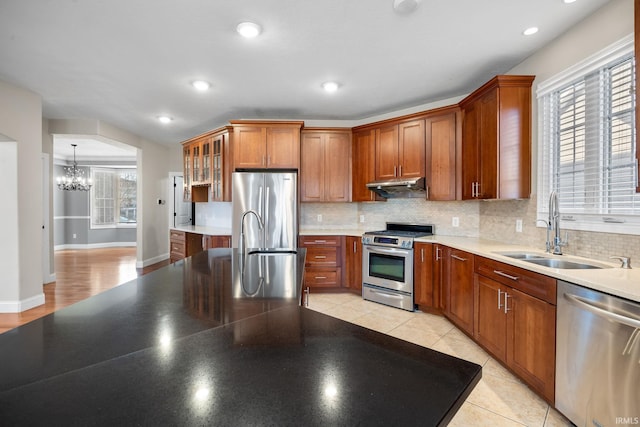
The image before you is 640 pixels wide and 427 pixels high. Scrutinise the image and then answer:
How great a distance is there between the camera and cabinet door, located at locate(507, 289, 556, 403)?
5.80 feet

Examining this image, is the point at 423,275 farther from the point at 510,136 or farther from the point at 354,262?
the point at 510,136

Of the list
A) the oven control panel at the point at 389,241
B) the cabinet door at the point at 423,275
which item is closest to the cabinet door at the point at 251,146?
the oven control panel at the point at 389,241

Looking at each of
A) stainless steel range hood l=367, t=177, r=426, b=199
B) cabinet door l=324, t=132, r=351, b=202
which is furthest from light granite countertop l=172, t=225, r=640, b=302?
cabinet door l=324, t=132, r=351, b=202

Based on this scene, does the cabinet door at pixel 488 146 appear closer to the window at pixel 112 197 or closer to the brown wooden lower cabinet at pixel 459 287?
the brown wooden lower cabinet at pixel 459 287

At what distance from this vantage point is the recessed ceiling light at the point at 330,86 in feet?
10.8

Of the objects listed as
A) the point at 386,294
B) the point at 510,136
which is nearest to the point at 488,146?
the point at 510,136

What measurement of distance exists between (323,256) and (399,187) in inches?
53.1

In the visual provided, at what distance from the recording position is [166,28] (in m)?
2.28

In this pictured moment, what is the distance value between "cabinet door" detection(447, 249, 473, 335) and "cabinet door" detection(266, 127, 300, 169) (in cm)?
233

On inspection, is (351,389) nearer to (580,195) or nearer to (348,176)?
(580,195)

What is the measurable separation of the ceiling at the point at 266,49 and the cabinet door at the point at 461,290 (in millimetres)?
1842

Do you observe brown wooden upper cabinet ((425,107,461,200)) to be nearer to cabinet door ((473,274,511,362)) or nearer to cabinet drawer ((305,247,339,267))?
cabinet door ((473,274,511,362))

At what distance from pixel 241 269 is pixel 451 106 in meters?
2.97

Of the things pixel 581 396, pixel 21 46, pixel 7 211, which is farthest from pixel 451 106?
pixel 7 211
